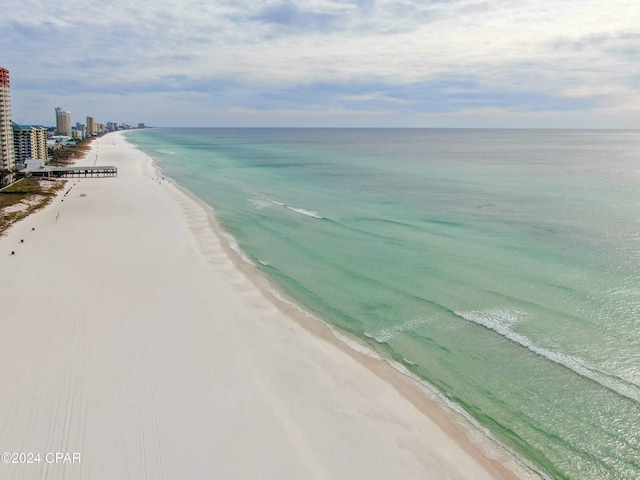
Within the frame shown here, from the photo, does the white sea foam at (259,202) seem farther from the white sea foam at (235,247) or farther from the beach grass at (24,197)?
the beach grass at (24,197)

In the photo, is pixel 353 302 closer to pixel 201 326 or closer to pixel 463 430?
pixel 201 326

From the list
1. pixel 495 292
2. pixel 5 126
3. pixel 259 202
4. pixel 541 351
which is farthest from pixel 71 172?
pixel 541 351

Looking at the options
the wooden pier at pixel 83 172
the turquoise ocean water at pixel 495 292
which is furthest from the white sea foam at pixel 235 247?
the wooden pier at pixel 83 172

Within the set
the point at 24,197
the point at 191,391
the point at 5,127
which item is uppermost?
the point at 5,127

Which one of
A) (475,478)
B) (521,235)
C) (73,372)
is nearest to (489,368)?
(475,478)

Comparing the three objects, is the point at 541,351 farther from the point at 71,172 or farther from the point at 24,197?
the point at 71,172

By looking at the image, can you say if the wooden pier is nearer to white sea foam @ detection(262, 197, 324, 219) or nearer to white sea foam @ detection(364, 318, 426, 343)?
white sea foam @ detection(262, 197, 324, 219)

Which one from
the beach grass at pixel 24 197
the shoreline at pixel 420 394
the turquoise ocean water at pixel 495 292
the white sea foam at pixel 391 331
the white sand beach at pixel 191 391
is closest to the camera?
the white sand beach at pixel 191 391
